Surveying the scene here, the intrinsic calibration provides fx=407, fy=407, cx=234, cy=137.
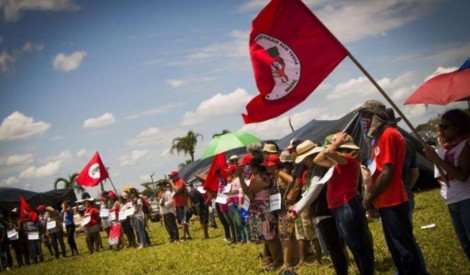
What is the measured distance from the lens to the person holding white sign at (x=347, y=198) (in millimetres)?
4391

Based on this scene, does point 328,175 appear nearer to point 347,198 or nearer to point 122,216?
point 347,198

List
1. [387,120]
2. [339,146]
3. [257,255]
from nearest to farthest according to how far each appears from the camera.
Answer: [387,120], [339,146], [257,255]

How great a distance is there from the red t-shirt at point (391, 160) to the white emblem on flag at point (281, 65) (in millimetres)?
1139

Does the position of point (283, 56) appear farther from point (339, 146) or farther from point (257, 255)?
point (257, 255)

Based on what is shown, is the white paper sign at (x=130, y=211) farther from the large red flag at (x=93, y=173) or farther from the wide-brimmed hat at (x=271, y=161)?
the wide-brimmed hat at (x=271, y=161)

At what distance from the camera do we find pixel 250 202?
702cm

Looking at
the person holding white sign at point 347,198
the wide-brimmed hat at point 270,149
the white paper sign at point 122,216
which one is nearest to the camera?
the person holding white sign at point 347,198

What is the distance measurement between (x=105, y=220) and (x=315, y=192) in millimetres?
14183

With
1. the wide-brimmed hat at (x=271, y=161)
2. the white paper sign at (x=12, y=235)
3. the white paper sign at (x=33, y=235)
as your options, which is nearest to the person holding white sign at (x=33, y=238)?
the white paper sign at (x=33, y=235)

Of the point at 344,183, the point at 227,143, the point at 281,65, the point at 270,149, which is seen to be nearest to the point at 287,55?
the point at 281,65

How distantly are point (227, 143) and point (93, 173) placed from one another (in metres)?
6.80

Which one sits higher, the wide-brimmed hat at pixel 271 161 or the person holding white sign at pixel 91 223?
the wide-brimmed hat at pixel 271 161

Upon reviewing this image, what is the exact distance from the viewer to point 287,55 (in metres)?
4.65

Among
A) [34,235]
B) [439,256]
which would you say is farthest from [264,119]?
[34,235]
